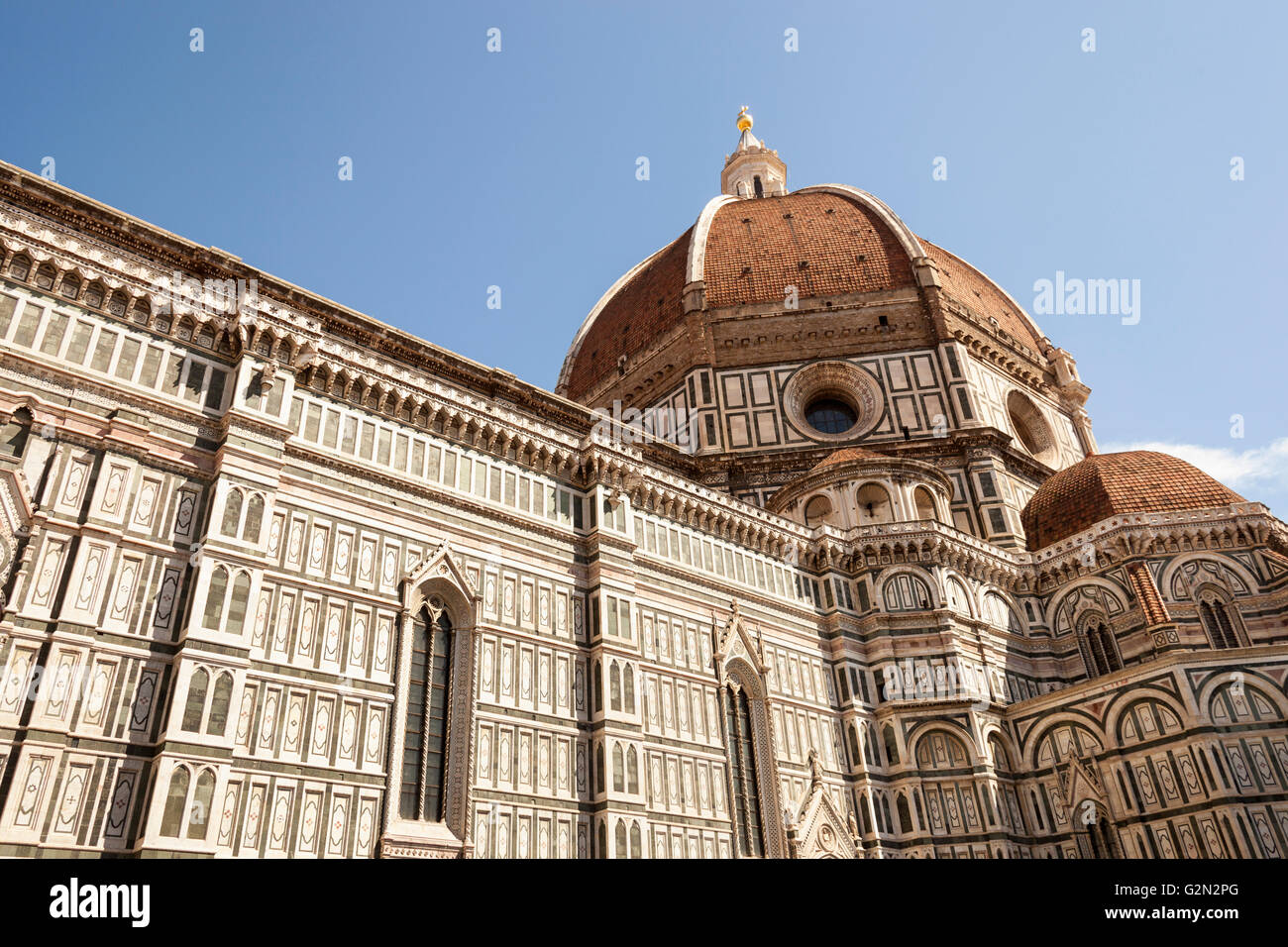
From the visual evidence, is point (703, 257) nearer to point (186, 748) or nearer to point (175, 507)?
point (175, 507)

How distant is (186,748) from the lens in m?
14.0

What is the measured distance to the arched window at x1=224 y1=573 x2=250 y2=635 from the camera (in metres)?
15.4

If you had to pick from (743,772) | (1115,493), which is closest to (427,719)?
(743,772)

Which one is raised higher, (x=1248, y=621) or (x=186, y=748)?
(x=1248, y=621)

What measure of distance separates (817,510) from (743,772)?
33.6ft

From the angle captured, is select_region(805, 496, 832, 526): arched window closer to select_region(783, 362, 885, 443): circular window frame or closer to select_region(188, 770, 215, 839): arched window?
select_region(783, 362, 885, 443): circular window frame

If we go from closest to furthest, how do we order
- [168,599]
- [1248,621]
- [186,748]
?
[186,748] → [168,599] → [1248,621]

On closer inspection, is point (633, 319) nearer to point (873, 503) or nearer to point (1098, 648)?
point (873, 503)

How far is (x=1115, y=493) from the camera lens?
28844mm

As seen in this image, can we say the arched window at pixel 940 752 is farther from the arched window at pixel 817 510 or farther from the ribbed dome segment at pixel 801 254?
the ribbed dome segment at pixel 801 254

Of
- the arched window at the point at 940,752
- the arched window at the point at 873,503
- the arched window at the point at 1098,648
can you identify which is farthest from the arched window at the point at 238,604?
the arched window at the point at 1098,648
